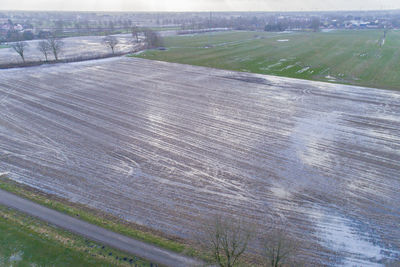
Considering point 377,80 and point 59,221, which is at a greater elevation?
point 377,80

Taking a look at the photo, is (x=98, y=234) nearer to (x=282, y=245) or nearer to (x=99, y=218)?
(x=99, y=218)

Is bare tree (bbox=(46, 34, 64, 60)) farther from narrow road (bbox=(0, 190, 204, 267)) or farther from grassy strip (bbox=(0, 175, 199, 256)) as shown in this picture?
narrow road (bbox=(0, 190, 204, 267))

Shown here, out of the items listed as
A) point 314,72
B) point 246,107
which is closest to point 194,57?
point 314,72

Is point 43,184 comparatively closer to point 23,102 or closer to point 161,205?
point 161,205

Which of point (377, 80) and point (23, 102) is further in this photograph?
point (377, 80)

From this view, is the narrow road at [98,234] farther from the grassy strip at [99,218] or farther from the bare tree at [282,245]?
the bare tree at [282,245]

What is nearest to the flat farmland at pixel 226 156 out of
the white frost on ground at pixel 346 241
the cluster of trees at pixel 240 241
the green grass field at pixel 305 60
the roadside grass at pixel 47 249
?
the white frost on ground at pixel 346 241

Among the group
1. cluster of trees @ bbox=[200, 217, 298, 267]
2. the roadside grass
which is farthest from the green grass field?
the roadside grass
